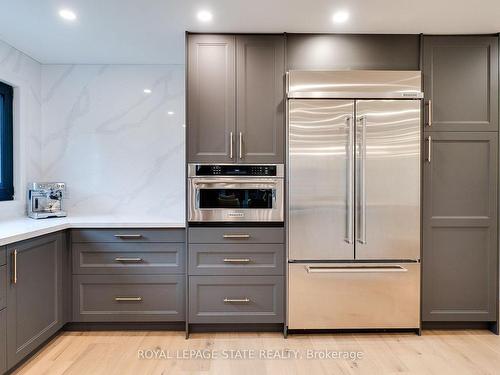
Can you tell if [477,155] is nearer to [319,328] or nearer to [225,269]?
[319,328]

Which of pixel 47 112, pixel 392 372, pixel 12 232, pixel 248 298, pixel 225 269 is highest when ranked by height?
pixel 47 112

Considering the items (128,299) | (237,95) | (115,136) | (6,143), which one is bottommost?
(128,299)

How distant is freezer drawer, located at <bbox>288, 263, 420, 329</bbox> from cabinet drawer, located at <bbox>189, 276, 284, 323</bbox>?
129 mm

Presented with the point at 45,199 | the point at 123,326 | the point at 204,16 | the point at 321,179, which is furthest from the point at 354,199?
the point at 45,199

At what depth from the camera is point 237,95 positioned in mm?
2578

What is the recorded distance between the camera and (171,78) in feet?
10.6

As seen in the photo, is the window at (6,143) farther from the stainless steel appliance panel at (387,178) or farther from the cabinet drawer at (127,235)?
the stainless steel appliance panel at (387,178)

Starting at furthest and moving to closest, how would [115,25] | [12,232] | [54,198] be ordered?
[54,198] < [115,25] < [12,232]

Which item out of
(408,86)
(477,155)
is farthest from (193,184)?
(477,155)

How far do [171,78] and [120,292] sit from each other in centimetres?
195

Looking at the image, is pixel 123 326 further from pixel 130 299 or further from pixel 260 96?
pixel 260 96

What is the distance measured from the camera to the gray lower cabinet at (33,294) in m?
2.03

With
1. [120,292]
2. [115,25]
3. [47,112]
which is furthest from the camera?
[47,112]

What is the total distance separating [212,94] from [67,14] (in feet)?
3.59
